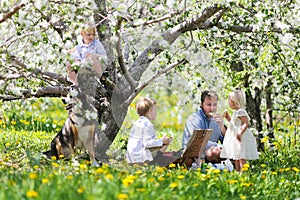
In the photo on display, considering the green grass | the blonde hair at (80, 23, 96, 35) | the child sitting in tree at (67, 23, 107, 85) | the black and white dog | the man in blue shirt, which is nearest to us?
the green grass

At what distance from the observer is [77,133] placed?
597 cm

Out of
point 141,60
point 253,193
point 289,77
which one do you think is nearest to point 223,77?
point 289,77

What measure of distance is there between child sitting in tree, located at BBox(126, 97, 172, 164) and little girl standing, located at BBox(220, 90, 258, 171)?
0.63 meters

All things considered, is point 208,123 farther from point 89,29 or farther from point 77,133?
point 89,29

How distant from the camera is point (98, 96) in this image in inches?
248

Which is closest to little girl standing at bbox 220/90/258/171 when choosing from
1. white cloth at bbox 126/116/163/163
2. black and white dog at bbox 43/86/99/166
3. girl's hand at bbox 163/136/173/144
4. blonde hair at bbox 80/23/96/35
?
girl's hand at bbox 163/136/173/144

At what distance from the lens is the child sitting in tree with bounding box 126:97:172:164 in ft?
18.5

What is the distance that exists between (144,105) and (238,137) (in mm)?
1037

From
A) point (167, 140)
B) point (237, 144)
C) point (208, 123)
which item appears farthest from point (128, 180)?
point (208, 123)

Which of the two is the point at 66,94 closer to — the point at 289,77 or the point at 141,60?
the point at 141,60

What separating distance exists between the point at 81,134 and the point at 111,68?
0.82 meters

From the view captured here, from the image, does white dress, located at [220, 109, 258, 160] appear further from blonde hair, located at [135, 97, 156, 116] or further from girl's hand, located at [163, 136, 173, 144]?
blonde hair, located at [135, 97, 156, 116]

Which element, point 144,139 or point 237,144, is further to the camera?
point 237,144

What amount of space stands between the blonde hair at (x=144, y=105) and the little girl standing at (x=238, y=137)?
0.90 meters
